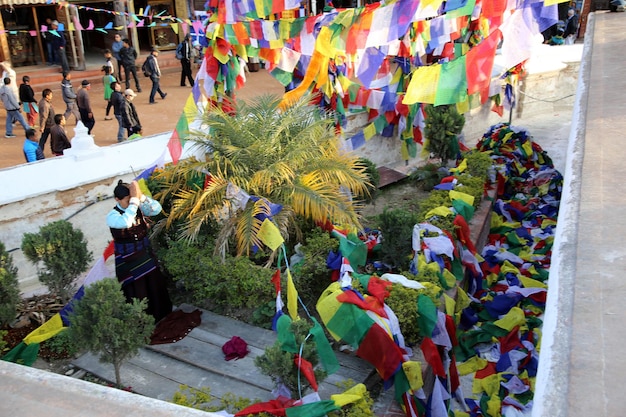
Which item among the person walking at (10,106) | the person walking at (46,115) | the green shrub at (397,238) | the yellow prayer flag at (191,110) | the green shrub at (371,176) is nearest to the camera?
the green shrub at (397,238)

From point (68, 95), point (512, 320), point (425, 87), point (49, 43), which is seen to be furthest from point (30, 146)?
point (49, 43)

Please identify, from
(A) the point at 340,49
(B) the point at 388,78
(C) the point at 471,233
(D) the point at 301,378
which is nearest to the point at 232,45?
(A) the point at 340,49

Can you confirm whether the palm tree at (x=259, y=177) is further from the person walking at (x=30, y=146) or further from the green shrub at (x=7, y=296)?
the person walking at (x=30, y=146)

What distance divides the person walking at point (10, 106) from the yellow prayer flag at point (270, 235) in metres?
7.71

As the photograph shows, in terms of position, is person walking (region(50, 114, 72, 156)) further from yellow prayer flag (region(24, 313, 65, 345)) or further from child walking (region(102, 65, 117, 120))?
yellow prayer flag (region(24, 313, 65, 345))

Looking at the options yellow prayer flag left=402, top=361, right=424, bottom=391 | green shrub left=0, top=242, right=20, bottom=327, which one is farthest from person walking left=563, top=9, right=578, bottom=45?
green shrub left=0, top=242, right=20, bottom=327

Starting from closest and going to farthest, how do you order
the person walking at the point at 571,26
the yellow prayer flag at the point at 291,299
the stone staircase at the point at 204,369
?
the stone staircase at the point at 204,369 < the yellow prayer flag at the point at 291,299 < the person walking at the point at 571,26

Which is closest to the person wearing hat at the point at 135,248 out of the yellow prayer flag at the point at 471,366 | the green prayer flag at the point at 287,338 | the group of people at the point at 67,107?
the green prayer flag at the point at 287,338

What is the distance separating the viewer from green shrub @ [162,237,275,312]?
261 inches

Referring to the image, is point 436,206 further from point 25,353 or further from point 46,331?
Answer: point 25,353

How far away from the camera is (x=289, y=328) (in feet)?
16.9

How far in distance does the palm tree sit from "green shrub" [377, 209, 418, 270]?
39 cm

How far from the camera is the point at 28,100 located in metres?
12.8

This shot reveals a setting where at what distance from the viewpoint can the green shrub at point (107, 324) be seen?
5137mm
